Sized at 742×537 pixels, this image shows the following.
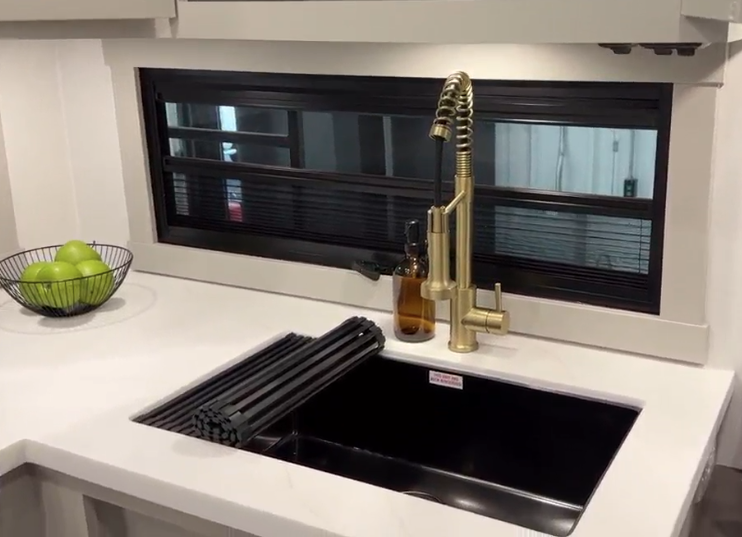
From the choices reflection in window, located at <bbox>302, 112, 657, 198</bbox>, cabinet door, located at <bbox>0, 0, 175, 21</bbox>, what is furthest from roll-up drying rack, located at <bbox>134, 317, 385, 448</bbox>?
cabinet door, located at <bbox>0, 0, 175, 21</bbox>

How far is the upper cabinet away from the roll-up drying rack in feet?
1.63

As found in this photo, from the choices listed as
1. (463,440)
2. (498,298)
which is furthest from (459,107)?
(463,440)

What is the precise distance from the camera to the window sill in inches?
55.1

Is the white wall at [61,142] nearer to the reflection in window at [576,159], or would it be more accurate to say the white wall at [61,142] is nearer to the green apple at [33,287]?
the green apple at [33,287]

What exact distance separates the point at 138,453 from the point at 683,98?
0.95 meters

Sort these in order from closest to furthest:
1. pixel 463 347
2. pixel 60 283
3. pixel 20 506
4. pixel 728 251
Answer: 1. pixel 20 506
2. pixel 728 251
3. pixel 463 347
4. pixel 60 283

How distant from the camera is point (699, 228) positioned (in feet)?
4.41

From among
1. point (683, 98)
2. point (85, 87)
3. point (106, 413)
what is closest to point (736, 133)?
point (683, 98)

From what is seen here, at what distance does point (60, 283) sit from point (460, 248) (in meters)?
0.77

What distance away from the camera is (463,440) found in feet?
4.84

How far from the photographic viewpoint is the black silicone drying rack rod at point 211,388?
1.26 metres

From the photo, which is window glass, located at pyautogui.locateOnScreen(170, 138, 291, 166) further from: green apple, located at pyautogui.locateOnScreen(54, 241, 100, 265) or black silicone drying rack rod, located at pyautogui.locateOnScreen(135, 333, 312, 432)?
black silicone drying rack rod, located at pyautogui.locateOnScreen(135, 333, 312, 432)

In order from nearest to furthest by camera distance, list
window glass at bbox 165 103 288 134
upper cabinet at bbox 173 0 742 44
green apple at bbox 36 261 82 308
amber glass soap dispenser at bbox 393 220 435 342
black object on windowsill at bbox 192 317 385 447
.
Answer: upper cabinet at bbox 173 0 742 44, black object on windowsill at bbox 192 317 385 447, amber glass soap dispenser at bbox 393 220 435 342, green apple at bbox 36 261 82 308, window glass at bbox 165 103 288 134

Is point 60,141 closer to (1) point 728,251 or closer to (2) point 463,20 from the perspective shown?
(2) point 463,20
